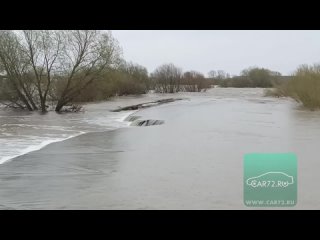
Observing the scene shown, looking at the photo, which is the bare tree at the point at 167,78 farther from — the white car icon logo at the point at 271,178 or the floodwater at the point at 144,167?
the white car icon logo at the point at 271,178

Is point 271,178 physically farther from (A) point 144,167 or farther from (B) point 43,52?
(B) point 43,52

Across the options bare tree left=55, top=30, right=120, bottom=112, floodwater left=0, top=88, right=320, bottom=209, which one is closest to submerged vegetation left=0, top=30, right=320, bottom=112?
bare tree left=55, top=30, right=120, bottom=112

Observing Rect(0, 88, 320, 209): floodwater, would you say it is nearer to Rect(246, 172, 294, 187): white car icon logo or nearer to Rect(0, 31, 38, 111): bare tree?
Rect(246, 172, 294, 187): white car icon logo

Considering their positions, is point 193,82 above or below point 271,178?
above

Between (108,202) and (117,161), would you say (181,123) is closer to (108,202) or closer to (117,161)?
(117,161)

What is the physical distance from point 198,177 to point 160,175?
36.1 inches

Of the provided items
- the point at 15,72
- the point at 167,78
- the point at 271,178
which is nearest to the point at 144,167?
the point at 271,178

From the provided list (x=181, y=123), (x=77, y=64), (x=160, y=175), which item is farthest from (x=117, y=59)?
(x=160, y=175)

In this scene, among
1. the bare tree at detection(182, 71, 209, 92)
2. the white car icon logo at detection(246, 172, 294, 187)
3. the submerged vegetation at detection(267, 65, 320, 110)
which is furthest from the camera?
the bare tree at detection(182, 71, 209, 92)

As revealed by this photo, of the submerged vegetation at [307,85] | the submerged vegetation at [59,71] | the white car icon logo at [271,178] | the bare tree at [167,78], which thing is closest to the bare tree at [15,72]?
the submerged vegetation at [59,71]

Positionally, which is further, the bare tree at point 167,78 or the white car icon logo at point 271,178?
the bare tree at point 167,78

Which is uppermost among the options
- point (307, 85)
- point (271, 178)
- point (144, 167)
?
point (307, 85)

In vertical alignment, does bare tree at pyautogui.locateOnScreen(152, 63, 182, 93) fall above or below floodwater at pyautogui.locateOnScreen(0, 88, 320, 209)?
above
